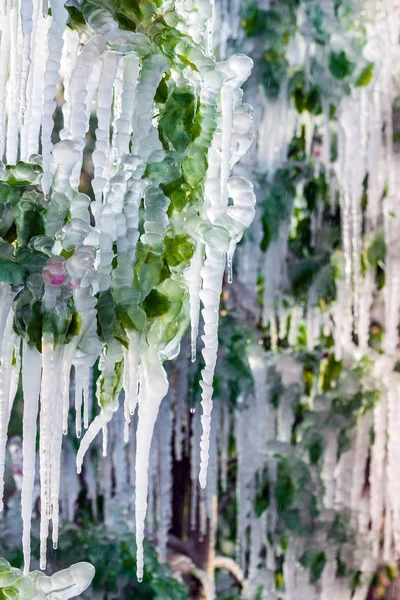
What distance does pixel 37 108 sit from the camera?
0.63 m

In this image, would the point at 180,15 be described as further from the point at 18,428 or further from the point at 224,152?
the point at 18,428

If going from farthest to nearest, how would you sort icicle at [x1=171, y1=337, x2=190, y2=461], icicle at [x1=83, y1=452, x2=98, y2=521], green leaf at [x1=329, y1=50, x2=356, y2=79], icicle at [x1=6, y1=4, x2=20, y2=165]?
icicle at [x1=83, y1=452, x2=98, y2=521]
icicle at [x1=171, y1=337, x2=190, y2=461]
green leaf at [x1=329, y1=50, x2=356, y2=79]
icicle at [x1=6, y1=4, x2=20, y2=165]

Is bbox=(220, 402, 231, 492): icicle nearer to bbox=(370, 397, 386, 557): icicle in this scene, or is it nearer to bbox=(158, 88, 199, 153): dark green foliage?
bbox=(370, 397, 386, 557): icicle

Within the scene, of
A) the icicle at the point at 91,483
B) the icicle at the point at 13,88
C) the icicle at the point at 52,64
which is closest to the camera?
the icicle at the point at 52,64

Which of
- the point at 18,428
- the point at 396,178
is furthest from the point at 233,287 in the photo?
the point at 18,428

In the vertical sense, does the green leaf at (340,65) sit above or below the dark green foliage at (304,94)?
above

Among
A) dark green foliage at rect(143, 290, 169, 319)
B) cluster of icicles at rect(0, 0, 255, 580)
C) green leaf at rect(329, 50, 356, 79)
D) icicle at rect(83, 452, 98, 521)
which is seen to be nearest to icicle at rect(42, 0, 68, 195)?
cluster of icicles at rect(0, 0, 255, 580)

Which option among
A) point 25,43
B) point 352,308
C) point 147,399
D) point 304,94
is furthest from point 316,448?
point 25,43

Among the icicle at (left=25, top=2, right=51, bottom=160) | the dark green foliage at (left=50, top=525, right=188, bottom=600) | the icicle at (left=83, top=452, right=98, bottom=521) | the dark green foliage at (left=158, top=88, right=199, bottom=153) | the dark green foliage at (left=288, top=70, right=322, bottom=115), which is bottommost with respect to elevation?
the dark green foliage at (left=50, top=525, right=188, bottom=600)

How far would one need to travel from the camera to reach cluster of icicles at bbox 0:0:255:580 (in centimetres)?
58

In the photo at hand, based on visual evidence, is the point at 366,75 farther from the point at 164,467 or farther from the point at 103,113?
the point at 103,113

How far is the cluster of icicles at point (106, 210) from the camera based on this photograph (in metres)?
0.58

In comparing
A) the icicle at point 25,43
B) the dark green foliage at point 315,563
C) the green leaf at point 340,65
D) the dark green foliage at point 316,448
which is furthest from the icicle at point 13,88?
the dark green foliage at point 315,563

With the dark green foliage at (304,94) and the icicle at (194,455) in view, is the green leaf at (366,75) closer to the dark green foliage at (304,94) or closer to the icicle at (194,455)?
the dark green foliage at (304,94)
